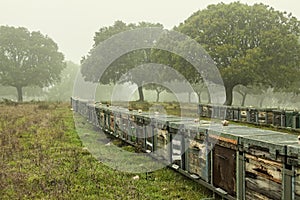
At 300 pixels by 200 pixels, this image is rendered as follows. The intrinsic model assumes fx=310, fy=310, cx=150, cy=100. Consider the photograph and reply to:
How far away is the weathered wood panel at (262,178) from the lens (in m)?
5.35

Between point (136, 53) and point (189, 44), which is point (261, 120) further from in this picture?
point (136, 53)

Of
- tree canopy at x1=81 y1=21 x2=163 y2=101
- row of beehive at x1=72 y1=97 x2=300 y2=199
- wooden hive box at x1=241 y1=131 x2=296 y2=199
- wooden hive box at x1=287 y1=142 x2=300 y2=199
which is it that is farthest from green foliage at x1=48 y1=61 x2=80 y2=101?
wooden hive box at x1=287 y1=142 x2=300 y2=199

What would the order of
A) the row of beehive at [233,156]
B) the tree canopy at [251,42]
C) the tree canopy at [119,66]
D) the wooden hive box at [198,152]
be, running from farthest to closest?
the tree canopy at [119,66], the tree canopy at [251,42], the wooden hive box at [198,152], the row of beehive at [233,156]

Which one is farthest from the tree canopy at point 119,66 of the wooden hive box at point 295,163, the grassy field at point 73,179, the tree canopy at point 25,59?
the wooden hive box at point 295,163

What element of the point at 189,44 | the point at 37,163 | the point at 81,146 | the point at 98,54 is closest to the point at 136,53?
the point at 98,54

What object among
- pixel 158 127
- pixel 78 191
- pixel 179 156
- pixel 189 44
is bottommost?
pixel 78 191

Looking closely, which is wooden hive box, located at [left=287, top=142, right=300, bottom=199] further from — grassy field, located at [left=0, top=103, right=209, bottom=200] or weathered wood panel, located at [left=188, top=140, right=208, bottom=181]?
grassy field, located at [left=0, top=103, right=209, bottom=200]

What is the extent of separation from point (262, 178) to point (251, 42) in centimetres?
3114

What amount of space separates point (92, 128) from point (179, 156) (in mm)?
12879

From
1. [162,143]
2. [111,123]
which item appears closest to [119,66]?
[111,123]

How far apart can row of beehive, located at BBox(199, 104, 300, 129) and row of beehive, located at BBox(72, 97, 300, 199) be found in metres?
12.3

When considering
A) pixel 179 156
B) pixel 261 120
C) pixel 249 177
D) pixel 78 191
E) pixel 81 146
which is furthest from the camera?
pixel 261 120

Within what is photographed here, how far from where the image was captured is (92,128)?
20984mm

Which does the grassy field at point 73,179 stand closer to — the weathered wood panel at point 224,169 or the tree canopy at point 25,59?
the weathered wood panel at point 224,169
